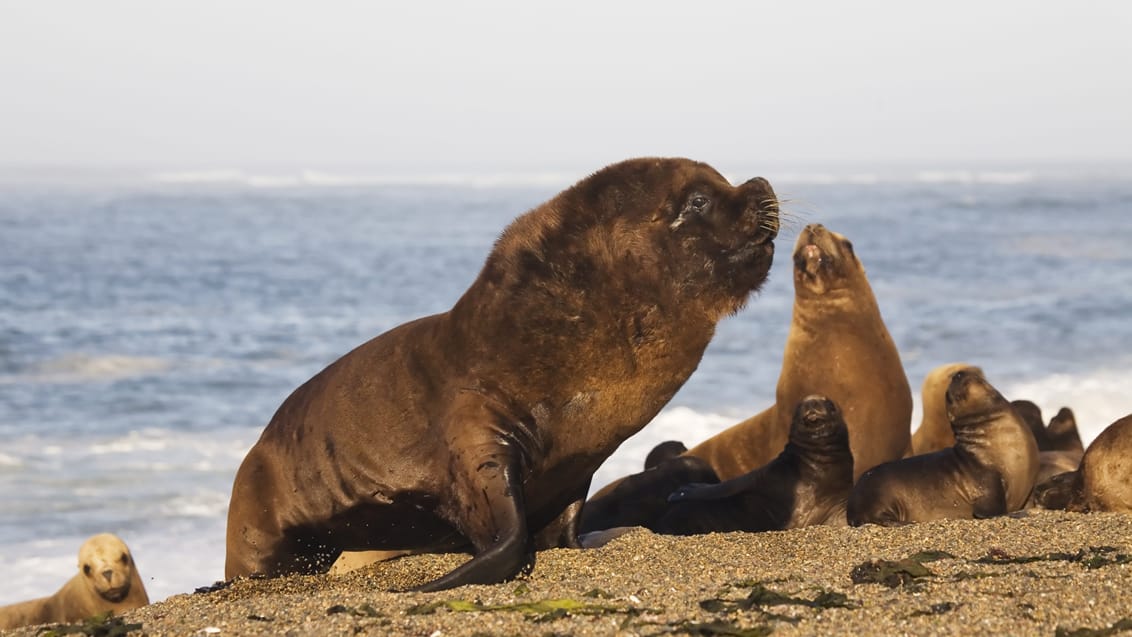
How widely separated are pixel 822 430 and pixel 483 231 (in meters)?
36.2

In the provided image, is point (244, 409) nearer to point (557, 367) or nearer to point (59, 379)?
point (59, 379)

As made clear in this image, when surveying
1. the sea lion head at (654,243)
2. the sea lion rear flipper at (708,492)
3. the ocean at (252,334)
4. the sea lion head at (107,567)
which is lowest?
the ocean at (252,334)

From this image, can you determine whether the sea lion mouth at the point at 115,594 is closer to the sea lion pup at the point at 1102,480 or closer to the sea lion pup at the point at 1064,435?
the sea lion pup at the point at 1102,480

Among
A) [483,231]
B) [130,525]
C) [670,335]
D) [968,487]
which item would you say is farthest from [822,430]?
[483,231]

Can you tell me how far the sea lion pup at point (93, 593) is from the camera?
8.30m

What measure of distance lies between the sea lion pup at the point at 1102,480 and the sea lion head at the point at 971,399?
1.80 feet

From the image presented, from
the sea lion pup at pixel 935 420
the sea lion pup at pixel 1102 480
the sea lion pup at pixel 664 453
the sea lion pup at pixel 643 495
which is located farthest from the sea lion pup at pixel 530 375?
the sea lion pup at pixel 935 420

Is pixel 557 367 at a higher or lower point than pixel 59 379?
higher

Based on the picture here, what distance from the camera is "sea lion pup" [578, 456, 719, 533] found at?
7992 millimetres

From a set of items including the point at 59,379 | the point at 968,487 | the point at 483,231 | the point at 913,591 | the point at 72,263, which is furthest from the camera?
the point at 483,231

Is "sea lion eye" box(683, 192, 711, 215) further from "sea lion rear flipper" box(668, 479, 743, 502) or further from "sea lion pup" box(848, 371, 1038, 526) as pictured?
"sea lion rear flipper" box(668, 479, 743, 502)

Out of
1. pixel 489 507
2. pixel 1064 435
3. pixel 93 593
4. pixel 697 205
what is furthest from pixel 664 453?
pixel 489 507

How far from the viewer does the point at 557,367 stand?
17.2 feet

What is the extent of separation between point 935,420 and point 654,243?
539 cm
